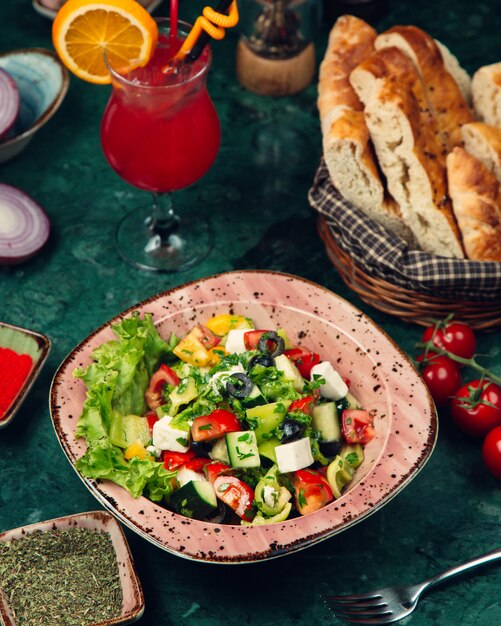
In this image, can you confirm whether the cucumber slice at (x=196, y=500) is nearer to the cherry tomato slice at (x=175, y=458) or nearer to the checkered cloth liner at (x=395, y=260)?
the cherry tomato slice at (x=175, y=458)

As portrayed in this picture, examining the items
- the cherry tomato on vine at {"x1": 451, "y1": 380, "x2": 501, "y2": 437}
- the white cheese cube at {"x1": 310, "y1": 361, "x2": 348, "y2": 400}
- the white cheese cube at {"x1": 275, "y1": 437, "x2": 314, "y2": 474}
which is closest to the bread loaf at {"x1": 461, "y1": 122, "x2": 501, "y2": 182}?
the cherry tomato on vine at {"x1": 451, "y1": 380, "x2": 501, "y2": 437}

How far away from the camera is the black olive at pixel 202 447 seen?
2.47 metres

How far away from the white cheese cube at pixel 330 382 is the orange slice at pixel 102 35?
1.08 m

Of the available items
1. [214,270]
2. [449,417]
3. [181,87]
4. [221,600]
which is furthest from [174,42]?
[221,600]

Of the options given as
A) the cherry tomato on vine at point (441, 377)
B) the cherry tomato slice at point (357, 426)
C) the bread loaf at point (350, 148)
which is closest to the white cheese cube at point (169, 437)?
the cherry tomato slice at point (357, 426)

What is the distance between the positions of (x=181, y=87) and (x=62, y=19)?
40 centimetres

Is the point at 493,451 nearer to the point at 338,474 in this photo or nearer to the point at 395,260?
the point at 338,474

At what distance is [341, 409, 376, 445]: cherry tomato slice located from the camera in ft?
8.30

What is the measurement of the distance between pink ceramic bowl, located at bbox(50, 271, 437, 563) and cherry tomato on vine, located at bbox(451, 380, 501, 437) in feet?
0.92

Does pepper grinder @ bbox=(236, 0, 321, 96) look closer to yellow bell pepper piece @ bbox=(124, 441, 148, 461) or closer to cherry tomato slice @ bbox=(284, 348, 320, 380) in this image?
cherry tomato slice @ bbox=(284, 348, 320, 380)

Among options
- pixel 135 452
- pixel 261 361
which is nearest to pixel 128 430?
pixel 135 452

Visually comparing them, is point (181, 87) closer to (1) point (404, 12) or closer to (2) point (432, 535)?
(2) point (432, 535)

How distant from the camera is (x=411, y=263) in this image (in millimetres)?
2869

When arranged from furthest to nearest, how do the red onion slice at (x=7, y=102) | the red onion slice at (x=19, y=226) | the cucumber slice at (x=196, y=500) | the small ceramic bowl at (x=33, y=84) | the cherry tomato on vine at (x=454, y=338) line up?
the small ceramic bowl at (x=33, y=84), the red onion slice at (x=7, y=102), the red onion slice at (x=19, y=226), the cherry tomato on vine at (x=454, y=338), the cucumber slice at (x=196, y=500)
